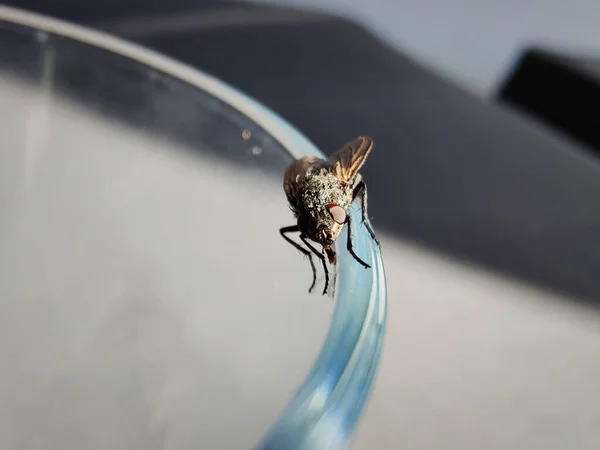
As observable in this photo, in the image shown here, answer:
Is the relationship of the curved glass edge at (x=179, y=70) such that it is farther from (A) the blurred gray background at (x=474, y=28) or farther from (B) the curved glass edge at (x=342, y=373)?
(A) the blurred gray background at (x=474, y=28)

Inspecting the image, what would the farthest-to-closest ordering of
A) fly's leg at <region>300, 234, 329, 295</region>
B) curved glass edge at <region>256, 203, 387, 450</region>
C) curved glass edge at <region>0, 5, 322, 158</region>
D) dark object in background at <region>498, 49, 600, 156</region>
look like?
1. dark object in background at <region>498, 49, 600, 156</region>
2. curved glass edge at <region>0, 5, 322, 158</region>
3. fly's leg at <region>300, 234, 329, 295</region>
4. curved glass edge at <region>256, 203, 387, 450</region>

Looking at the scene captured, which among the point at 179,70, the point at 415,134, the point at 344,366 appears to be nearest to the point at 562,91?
the point at 415,134

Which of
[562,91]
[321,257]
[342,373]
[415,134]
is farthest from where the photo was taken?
[562,91]

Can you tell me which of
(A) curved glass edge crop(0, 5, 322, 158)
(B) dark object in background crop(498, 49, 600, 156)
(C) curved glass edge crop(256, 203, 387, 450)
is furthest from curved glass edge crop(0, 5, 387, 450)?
(B) dark object in background crop(498, 49, 600, 156)

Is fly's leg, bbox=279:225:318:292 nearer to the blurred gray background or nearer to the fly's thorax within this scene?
the fly's thorax

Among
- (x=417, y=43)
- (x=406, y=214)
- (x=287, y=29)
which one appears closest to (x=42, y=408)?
Result: (x=406, y=214)

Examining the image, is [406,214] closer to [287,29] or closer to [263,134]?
[263,134]

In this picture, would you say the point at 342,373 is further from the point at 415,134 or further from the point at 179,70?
the point at 415,134
